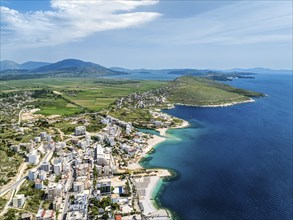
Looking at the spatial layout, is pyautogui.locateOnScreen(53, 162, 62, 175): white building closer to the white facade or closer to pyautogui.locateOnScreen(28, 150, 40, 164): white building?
the white facade

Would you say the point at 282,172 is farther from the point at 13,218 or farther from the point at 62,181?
the point at 13,218

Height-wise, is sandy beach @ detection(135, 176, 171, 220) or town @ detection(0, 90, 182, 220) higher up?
town @ detection(0, 90, 182, 220)

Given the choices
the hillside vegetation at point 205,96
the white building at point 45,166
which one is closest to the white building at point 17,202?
the white building at point 45,166

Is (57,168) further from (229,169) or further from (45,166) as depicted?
(229,169)

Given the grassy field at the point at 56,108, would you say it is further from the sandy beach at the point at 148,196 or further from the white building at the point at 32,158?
the sandy beach at the point at 148,196

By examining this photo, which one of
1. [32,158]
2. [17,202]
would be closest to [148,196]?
[17,202]

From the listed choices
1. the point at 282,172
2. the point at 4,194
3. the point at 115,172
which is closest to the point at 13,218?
the point at 4,194

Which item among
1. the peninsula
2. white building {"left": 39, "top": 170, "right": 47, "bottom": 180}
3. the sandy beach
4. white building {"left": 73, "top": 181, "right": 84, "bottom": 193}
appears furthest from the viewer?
white building {"left": 39, "top": 170, "right": 47, "bottom": 180}

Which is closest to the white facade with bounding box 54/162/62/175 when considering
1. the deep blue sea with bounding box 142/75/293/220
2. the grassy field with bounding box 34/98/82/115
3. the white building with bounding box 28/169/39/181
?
the white building with bounding box 28/169/39/181
